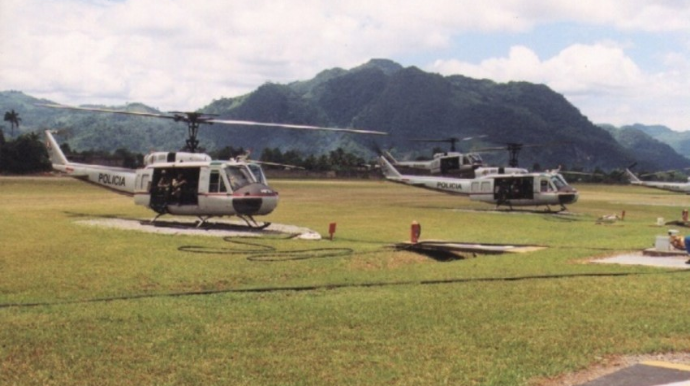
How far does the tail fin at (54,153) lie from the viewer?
37.3 m

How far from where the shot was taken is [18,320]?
1103 cm

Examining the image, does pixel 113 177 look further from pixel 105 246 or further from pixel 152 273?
pixel 152 273

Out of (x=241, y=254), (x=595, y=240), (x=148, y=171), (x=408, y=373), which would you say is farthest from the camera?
(x=148, y=171)

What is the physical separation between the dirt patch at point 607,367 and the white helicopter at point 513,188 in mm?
39152

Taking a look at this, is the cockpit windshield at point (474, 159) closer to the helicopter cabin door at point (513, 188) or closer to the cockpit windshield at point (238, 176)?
the helicopter cabin door at point (513, 188)

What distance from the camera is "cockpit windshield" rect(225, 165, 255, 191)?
92.2 ft

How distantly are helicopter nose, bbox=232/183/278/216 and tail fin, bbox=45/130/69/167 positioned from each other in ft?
48.1

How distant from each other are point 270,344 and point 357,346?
1.27 metres

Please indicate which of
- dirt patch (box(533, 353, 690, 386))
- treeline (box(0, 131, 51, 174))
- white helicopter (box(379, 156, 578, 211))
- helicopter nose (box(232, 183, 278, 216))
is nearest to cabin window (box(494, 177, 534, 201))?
white helicopter (box(379, 156, 578, 211))

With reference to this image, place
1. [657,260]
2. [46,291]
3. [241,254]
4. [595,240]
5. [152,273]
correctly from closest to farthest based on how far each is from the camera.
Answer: [46,291] < [152,273] < [657,260] < [241,254] < [595,240]

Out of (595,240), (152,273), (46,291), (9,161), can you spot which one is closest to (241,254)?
(152,273)

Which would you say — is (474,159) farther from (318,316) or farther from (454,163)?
(318,316)

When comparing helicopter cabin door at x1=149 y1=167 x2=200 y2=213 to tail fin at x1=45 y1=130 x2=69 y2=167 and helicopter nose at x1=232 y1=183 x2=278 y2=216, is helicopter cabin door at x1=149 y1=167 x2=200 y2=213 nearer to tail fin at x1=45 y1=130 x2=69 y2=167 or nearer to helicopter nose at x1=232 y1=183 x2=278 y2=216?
helicopter nose at x1=232 y1=183 x2=278 y2=216

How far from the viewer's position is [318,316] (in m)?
11.5
